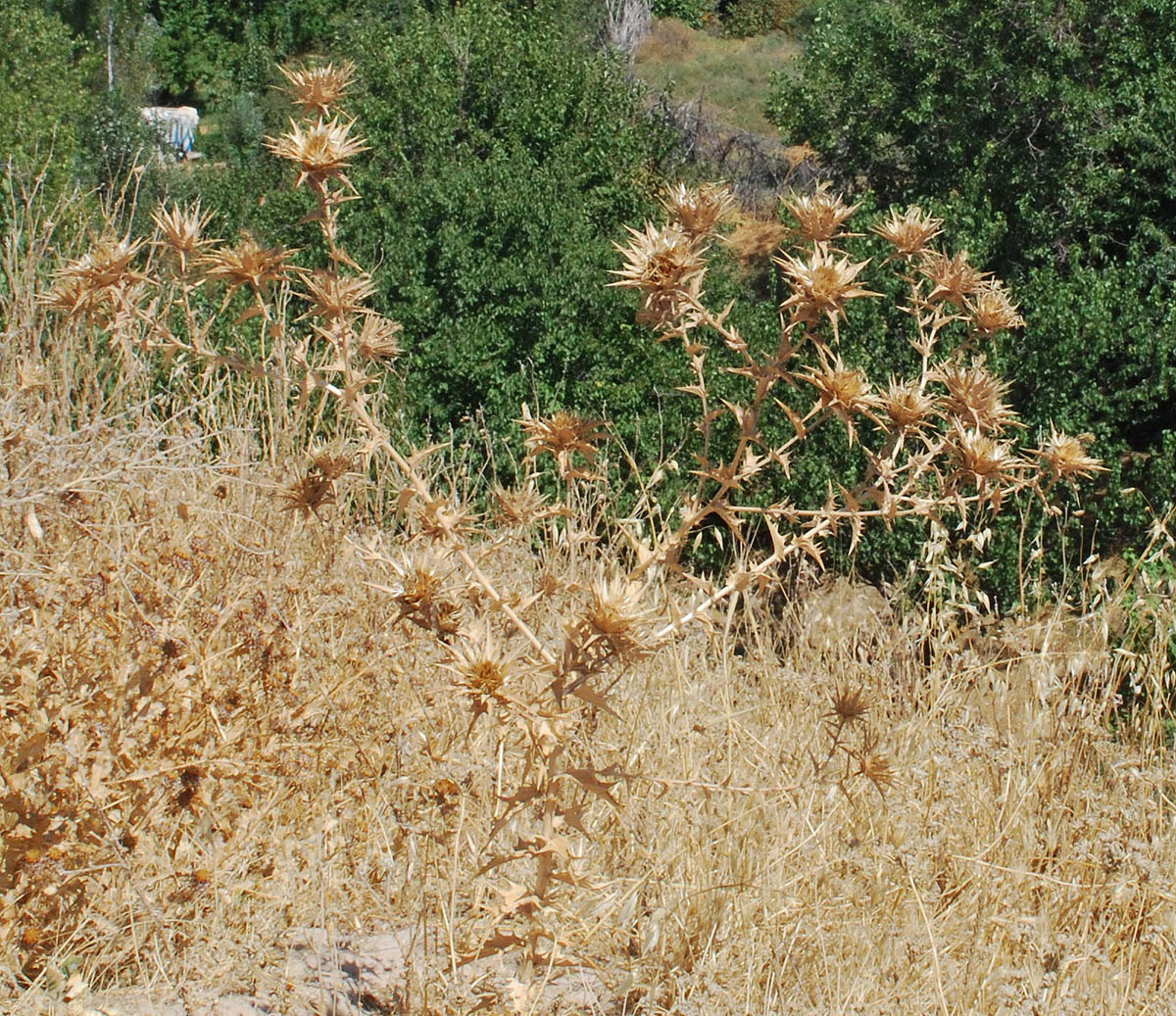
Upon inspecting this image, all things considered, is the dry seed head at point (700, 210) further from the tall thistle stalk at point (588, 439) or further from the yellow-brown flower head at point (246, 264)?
the yellow-brown flower head at point (246, 264)

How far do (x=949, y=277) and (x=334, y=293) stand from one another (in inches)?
35.6

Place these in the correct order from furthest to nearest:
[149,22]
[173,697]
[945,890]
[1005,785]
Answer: [149,22]
[1005,785]
[945,890]
[173,697]

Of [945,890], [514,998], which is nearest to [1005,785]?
[945,890]

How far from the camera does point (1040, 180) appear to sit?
360 inches

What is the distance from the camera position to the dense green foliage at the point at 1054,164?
6.79 meters

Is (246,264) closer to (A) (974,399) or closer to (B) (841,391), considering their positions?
(B) (841,391)

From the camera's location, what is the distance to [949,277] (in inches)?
78.0

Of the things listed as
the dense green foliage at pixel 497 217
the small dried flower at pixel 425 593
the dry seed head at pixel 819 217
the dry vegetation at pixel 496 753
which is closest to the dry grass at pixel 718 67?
the dense green foliage at pixel 497 217

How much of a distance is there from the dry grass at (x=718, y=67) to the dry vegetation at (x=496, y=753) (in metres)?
17.4

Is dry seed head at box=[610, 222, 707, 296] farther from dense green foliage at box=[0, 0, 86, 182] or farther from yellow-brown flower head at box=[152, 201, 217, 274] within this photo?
dense green foliage at box=[0, 0, 86, 182]

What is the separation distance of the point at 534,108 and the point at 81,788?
357 inches

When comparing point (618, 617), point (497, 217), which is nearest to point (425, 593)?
point (618, 617)

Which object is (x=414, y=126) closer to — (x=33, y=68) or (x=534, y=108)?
(x=534, y=108)

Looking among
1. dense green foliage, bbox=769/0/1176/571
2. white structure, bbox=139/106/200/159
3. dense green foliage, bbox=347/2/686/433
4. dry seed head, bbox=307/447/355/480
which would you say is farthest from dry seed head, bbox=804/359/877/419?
white structure, bbox=139/106/200/159
